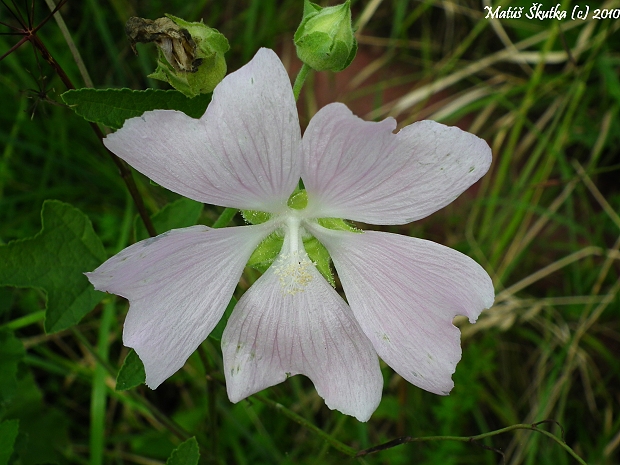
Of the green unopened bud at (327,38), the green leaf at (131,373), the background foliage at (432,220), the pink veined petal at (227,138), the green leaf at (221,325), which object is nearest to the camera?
the pink veined petal at (227,138)

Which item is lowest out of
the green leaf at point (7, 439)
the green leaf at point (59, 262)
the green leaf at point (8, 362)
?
the green leaf at point (8, 362)

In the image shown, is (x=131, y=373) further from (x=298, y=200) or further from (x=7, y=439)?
(x=298, y=200)

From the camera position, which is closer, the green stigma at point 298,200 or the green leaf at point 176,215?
the green stigma at point 298,200

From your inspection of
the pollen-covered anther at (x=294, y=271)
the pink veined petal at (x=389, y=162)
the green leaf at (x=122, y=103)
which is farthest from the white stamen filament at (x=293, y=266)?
the green leaf at (x=122, y=103)

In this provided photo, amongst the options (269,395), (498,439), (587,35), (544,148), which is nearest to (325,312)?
(269,395)

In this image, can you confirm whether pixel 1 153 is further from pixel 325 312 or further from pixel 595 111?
pixel 595 111

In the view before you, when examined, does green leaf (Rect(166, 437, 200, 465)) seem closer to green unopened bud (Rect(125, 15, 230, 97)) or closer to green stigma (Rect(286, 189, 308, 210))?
green stigma (Rect(286, 189, 308, 210))

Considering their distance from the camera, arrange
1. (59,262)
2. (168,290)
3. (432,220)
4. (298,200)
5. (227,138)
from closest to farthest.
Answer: (227,138) < (168,290) < (298,200) < (59,262) < (432,220)

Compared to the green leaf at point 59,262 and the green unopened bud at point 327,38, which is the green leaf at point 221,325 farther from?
the green unopened bud at point 327,38

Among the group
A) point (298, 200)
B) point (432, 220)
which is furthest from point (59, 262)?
point (432, 220)
